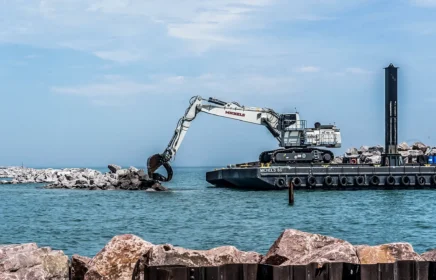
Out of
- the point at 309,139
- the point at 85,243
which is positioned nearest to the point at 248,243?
the point at 85,243

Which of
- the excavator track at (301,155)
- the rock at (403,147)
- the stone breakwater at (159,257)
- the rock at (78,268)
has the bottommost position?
the rock at (78,268)

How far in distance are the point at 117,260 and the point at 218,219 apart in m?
22.8

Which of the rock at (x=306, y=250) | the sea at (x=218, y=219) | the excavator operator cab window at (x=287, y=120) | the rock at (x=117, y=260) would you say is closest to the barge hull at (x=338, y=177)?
the sea at (x=218, y=219)

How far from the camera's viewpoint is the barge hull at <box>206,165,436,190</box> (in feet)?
197

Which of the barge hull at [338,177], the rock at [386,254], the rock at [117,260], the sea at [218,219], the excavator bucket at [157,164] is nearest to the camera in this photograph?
the rock at [386,254]

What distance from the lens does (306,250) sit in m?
13.4

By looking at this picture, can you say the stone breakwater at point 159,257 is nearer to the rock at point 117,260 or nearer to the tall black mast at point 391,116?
the rock at point 117,260

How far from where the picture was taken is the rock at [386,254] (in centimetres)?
1235

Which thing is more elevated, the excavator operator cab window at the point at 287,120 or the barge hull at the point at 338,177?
the excavator operator cab window at the point at 287,120

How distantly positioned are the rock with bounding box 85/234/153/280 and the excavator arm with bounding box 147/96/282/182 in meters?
49.5

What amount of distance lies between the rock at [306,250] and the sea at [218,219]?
8257mm

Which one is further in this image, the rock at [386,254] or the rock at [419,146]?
the rock at [419,146]

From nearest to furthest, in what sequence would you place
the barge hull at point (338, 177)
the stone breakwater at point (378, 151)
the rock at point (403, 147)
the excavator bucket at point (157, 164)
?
the barge hull at point (338, 177) → the excavator bucket at point (157, 164) → the stone breakwater at point (378, 151) → the rock at point (403, 147)

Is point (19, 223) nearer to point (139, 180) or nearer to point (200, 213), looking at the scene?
point (200, 213)
